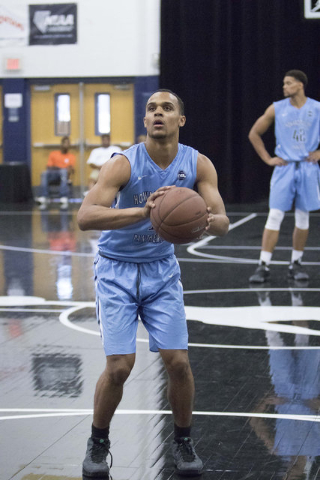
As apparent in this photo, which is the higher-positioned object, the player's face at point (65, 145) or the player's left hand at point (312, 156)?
the player's left hand at point (312, 156)

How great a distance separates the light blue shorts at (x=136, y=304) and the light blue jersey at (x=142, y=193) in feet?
0.14

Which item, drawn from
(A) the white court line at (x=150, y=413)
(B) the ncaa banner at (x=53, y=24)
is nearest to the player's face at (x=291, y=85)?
(A) the white court line at (x=150, y=413)

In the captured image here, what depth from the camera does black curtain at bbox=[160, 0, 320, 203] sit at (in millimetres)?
15766

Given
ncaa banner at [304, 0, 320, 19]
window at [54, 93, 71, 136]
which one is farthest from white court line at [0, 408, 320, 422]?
window at [54, 93, 71, 136]

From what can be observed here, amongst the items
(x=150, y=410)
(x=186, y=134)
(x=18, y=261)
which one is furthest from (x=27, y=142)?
(x=150, y=410)

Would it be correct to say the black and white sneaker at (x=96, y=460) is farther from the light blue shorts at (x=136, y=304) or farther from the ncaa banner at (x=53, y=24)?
the ncaa banner at (x=53, y=24)

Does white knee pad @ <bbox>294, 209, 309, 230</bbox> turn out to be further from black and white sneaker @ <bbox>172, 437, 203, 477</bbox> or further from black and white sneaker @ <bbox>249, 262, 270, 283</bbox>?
black and white sneaker @ <bbox>172, 437, 203, 477</bbox>

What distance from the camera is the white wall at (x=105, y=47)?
54.0ft

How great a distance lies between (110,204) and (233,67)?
43.1 feet

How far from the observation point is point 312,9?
390 inches

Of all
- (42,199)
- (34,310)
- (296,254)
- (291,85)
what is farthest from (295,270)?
(42,199)

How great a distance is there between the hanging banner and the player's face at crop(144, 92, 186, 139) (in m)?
14.2

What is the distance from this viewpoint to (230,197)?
53.6 ft

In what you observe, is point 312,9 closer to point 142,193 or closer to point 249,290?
point 249,290
